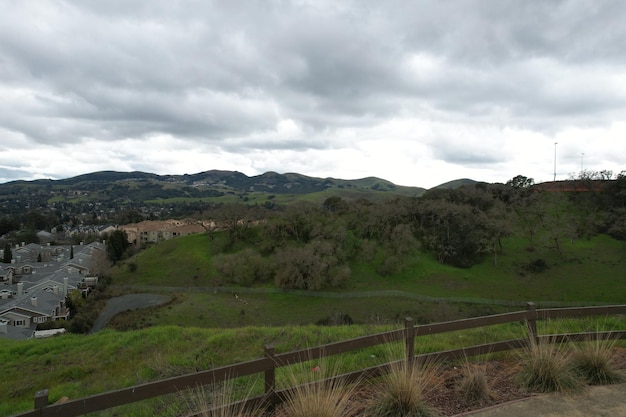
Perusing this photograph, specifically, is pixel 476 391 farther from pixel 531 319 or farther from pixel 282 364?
pixel 282 364

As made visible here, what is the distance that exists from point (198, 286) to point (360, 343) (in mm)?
40402

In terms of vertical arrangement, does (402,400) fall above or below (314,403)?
below

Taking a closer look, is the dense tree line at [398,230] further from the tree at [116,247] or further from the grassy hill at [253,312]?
the tree at [116,247]

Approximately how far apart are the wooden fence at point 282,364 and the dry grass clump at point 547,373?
48 cm

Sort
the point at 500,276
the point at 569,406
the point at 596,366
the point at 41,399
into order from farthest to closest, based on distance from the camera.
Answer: the point at 500,276
the point at 596,366
the point at 569,406
the point at 41,399

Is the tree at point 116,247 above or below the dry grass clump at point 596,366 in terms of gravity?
below

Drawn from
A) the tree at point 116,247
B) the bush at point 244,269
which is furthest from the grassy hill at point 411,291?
the tree at point 116,247

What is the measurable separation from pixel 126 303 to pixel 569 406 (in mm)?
39775

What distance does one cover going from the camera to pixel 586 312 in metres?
6.48

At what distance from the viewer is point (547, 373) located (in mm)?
5406

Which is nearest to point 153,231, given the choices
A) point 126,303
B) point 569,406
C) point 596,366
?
point 126,303

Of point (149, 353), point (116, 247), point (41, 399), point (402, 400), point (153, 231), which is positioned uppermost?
point (41, 399)

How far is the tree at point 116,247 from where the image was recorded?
56656mm

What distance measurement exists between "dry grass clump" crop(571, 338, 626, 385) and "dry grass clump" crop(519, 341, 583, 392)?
229mm
